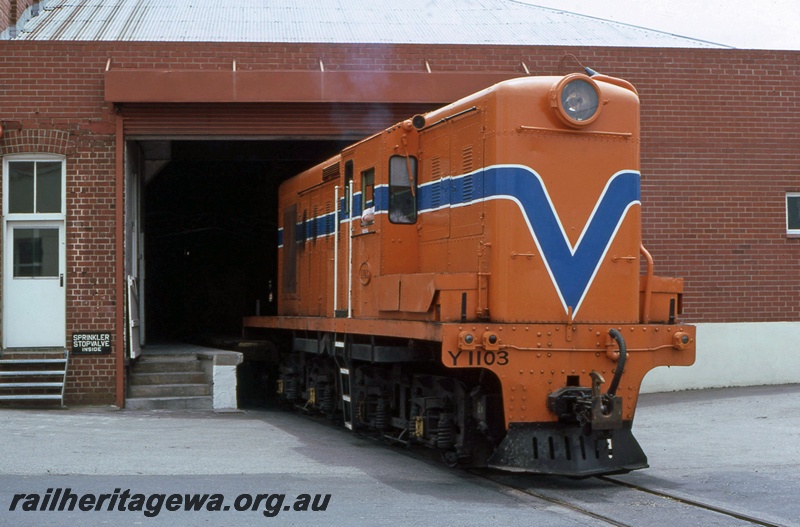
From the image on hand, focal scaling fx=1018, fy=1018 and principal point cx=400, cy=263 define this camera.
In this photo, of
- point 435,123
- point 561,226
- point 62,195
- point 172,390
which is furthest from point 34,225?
point 561,226

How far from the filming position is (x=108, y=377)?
48.2 ft

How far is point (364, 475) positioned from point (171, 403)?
647 cm

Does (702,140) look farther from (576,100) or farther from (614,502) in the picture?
(614,502)

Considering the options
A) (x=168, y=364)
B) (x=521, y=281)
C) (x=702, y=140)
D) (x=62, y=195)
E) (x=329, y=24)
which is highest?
(x=329, y=24)

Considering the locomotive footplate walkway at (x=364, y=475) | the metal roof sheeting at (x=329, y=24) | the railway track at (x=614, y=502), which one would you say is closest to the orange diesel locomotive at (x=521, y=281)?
the railway track at (x=614, y=502)

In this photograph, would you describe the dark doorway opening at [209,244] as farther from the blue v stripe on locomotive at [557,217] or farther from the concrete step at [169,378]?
the blue v stripe on locomotive at [557,217]

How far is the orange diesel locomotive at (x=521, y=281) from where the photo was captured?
341 inches

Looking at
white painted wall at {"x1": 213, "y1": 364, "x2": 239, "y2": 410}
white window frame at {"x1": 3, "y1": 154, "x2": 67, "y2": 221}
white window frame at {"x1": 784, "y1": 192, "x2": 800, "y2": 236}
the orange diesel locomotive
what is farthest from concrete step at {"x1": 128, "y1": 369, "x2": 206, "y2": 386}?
white window frame at {"x1": 784, "y1": 192, "x2": 800, "y2": 236}

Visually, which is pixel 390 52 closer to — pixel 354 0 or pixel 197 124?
pixel 197 124

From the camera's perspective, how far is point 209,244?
25750 mm

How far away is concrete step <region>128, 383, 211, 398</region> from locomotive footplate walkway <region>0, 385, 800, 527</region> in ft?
4.96

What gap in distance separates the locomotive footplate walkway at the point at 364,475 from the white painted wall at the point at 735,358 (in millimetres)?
2759

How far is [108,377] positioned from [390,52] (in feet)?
21.2

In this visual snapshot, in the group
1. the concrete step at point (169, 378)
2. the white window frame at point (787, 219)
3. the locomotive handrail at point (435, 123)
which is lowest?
the concrete step at point (169, 378)
